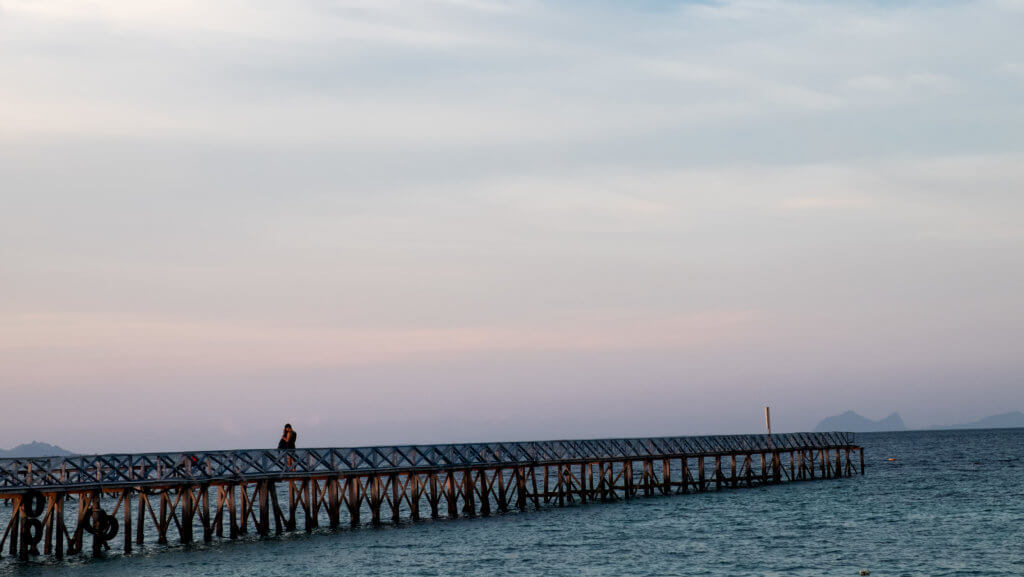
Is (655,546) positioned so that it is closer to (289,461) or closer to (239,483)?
(289,461)

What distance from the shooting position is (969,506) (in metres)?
59.2

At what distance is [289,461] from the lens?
46094 millimetres

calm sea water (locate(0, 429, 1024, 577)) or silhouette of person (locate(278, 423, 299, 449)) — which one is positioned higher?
silhouette of person (locate(278, 423, 299, 449))

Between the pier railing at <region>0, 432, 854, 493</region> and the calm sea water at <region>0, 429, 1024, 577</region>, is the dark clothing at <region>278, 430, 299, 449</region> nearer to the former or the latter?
the pier railing at <region>0, 432, 854, 493</region>

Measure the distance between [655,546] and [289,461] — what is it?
15649mm

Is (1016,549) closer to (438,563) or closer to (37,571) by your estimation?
(438,563)

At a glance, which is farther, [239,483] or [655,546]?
[239,483]

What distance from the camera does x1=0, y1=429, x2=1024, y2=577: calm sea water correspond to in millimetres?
36906

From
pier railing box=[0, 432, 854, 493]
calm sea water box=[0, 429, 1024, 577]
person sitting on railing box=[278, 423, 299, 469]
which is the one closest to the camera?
calm sea water box=[0, 429, 1024, 577]

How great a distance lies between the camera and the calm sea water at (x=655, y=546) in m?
36.9

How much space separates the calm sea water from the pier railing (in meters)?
2.77

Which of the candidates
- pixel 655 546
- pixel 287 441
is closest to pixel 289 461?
pixel 287 441

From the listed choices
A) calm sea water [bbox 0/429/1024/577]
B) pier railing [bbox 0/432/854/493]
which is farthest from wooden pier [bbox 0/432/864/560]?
calm sea water [bbox 0/429/1024/577]

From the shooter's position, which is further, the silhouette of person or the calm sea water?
the silhouette of person
